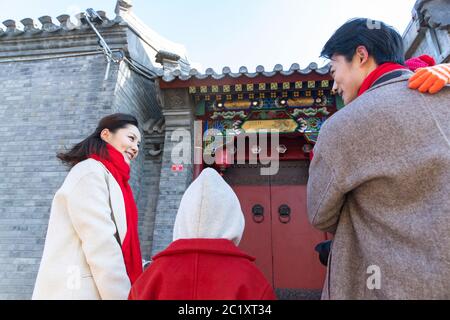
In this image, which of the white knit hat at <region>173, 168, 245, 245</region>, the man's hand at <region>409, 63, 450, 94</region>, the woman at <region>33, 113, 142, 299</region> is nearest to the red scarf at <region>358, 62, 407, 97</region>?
the man's hand at <region>409, 63, 450, 94</region>

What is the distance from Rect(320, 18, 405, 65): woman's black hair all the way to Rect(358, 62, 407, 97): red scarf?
0.15ft

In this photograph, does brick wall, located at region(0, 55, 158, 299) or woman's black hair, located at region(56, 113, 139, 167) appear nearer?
woman's black hair, located at region(56, 113, 139, 167)

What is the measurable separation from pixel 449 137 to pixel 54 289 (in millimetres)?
1973

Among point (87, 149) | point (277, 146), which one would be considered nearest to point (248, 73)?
point (277, 146)

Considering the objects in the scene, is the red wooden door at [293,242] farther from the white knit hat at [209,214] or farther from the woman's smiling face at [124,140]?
the white knit hat at [209,214]

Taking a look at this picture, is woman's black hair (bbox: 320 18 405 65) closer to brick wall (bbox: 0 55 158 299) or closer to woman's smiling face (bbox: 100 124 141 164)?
woman's smiling face (bbox: 100 124 141 164)

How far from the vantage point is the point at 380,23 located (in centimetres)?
134

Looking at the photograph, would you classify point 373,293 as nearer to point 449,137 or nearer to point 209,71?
point 449,137

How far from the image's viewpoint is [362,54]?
133 centimetres

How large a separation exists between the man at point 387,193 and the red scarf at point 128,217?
3.89 feet

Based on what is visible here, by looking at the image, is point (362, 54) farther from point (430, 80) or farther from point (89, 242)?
point (89, 242)

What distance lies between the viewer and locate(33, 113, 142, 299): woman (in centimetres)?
153

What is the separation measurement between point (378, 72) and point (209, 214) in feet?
3.34

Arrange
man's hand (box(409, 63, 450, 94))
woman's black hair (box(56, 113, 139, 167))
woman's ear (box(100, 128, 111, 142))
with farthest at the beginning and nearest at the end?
woman's ear (box(100, 128, 111, 142)), woman's black hair (box(56, 113, 139, 167)), man's hand (box(409, 63, 450, 94))
